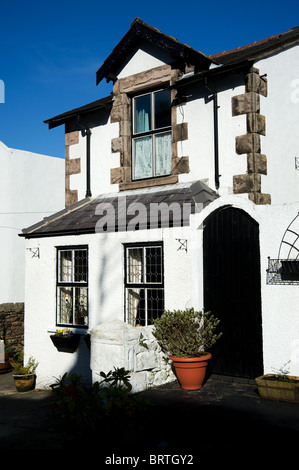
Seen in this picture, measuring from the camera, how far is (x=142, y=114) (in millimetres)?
11008

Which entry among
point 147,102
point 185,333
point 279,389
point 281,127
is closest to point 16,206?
point 147,102

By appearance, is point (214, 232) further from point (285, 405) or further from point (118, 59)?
point (118, 59)

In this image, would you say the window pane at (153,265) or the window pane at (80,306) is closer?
the window pane at (153,265)

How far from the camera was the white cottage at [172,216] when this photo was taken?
25.9 feet

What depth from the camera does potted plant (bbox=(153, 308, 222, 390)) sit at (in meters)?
7.82

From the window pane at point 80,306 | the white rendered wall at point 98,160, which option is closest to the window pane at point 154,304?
the window pane at point 80,306

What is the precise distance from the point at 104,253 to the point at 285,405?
448 cm

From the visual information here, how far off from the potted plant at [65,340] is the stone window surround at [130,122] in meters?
3.29

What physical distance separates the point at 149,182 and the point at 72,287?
8.98 ft

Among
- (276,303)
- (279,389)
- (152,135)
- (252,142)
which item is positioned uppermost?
(152,135)

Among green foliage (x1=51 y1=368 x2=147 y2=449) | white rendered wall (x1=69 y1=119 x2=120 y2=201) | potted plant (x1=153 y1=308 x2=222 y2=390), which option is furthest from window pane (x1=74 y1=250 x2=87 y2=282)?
green foliage (x1=51 y1=368 x2=147 y2=449)

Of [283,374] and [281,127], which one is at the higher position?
[281,127]

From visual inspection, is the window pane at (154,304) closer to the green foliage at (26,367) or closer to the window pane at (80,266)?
the window pane at (80,266)

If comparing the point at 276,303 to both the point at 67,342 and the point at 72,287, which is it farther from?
the point at 72,287
